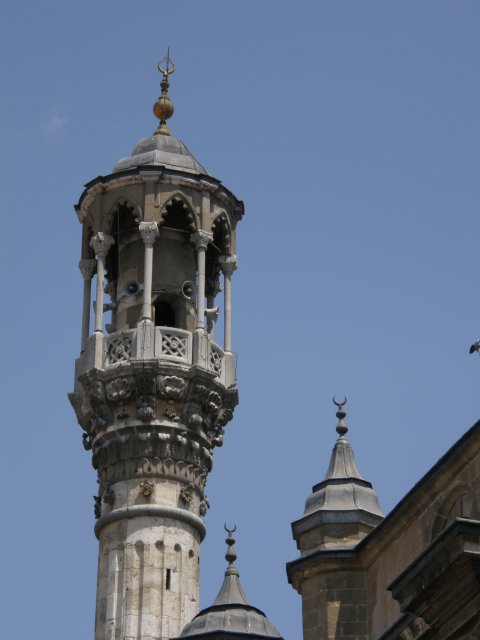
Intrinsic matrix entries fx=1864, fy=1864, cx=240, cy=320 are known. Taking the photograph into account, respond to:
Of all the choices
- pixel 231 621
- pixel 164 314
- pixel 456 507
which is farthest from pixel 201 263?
pixel 456 507

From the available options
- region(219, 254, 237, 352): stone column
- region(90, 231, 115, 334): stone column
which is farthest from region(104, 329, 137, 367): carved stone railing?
region(219, 254, 237, 352): stone column

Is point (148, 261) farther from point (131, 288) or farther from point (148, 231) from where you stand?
point (131, 288)

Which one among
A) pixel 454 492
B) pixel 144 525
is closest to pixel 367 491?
pixel 454 492

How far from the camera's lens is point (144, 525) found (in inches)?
1465

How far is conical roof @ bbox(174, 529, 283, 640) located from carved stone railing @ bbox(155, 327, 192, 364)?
7679mm

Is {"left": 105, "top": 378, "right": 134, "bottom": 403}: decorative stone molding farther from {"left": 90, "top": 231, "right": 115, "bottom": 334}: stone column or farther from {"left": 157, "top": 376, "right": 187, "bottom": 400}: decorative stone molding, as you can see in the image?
{"left": 90, "top": 231, "right": 115, "bottom": 334}: stone column

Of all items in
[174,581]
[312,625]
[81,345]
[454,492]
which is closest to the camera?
[454,492]

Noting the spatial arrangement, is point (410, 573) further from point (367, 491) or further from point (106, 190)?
point (106, 190)

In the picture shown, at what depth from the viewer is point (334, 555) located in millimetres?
28141

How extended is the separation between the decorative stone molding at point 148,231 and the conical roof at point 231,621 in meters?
9.94

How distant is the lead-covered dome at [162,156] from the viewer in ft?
136

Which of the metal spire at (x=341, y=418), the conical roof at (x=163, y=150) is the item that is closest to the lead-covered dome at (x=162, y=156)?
the conical roof at (x=163, y=150)

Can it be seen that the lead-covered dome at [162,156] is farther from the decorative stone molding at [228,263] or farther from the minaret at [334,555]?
the minaret at [334,555]

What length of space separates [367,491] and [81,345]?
12600 millimetres
